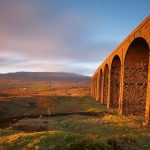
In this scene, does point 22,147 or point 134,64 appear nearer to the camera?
point 22,147

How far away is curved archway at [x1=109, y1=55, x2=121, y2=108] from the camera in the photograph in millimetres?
26094

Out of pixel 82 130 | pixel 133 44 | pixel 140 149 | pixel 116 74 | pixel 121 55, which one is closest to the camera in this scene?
pixel 140 149

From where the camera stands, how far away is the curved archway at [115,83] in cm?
2609

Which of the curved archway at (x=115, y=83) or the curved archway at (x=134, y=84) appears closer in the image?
the curved archway at (x=134, y=84)

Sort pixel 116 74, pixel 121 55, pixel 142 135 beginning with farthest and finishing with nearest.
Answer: pixel 116 74
pixel 121 55
pixel 142 135

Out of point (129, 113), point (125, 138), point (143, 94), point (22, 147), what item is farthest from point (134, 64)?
point (22, 147)

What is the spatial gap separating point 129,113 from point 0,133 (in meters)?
12.9

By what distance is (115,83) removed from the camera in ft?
85.7

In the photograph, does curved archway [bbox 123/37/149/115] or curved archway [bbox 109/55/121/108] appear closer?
curved archway [bbox 123/37/149/115]

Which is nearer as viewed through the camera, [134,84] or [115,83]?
[134,84]

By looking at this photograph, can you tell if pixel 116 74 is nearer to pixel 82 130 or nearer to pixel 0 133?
pixel 82 130

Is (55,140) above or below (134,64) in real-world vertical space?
below

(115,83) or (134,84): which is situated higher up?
(115,83)

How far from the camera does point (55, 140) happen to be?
821 cm
